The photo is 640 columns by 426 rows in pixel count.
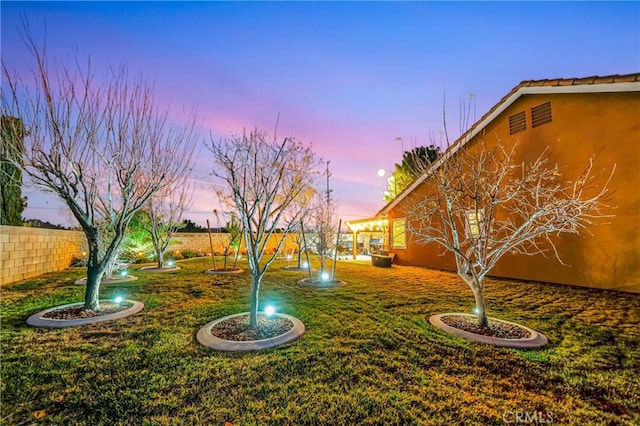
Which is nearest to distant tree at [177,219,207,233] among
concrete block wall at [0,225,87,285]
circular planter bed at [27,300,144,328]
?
concrete block wall at [0,225,87,285]

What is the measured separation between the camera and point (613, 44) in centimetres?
812

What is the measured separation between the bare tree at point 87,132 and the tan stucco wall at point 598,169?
11.0m

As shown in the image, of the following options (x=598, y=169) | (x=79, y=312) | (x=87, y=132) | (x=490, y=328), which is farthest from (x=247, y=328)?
(x=598, y=169)

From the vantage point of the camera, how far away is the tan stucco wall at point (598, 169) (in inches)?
276

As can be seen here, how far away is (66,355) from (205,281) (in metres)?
5.63

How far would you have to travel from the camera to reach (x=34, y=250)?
8938 millimetres

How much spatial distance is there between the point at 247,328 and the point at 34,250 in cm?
949

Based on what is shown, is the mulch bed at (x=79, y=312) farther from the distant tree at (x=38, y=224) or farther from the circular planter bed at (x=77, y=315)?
the distant tree at (x=38, y=224)

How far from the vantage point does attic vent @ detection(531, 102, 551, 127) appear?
8.79 m

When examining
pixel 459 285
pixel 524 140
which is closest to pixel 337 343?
pixel 459 285

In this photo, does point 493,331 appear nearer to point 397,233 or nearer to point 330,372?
point 330,372

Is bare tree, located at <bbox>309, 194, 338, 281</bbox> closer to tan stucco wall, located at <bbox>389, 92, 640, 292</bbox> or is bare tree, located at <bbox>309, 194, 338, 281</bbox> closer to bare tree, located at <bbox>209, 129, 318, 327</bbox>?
bare tree, located at <bbox>209, 129, 318, 327</bbox>

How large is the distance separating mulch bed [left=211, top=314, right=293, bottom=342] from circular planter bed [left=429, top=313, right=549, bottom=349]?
282cm

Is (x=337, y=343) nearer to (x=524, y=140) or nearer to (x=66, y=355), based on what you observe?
(x=66, y=355)
